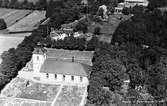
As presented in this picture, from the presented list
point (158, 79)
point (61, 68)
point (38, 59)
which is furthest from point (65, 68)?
point (158, 79)

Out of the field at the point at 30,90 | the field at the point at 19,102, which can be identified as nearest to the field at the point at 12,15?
the field at the point at 30,90

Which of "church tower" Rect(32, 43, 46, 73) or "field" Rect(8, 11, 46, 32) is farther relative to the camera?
"field" Rect(8, 11, 46, 32)

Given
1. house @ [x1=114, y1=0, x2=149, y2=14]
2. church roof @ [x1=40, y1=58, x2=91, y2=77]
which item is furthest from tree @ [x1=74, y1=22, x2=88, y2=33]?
church roof @ [x1=40, y1=58, x2=91, y2=77]

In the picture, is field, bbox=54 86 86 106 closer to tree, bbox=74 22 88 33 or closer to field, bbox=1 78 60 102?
field, bbox=1 78 60 102

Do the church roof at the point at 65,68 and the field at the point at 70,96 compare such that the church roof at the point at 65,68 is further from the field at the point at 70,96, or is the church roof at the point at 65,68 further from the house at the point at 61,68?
the field at the point at 70,96

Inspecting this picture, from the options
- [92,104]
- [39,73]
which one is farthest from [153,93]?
[39,73]

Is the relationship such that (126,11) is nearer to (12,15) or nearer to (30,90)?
(12,15)
